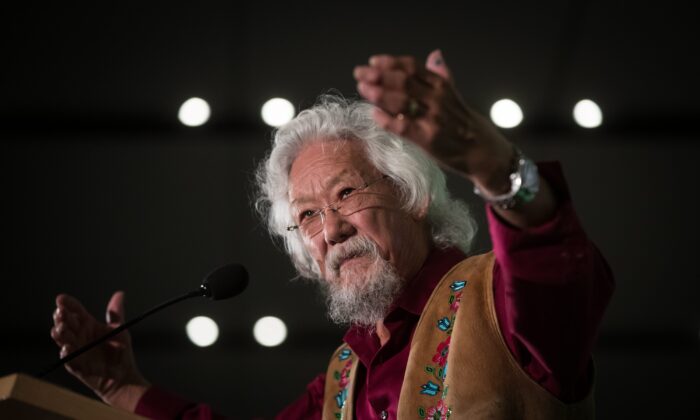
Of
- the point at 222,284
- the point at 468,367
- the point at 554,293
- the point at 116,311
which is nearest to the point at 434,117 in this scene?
the point at 554,293

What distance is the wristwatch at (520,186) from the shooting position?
1.54 meters

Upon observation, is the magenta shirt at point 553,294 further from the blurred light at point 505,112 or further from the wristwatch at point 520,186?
the blurred light at point 505,112

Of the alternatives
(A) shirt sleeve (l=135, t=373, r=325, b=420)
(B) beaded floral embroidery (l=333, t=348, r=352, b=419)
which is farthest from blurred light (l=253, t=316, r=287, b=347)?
(B) beaded floral embroidery (l=333, t=348, r=352, b=419)

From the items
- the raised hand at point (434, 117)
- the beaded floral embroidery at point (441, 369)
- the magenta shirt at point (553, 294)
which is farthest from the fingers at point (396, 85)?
the beaded floral embroidery at point (441, 369)

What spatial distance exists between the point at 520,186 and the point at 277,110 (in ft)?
7.45

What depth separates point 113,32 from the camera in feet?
11.7

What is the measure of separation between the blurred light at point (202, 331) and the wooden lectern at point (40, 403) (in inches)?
98.4

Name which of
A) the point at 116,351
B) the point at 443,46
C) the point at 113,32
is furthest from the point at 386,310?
the point at 113,32

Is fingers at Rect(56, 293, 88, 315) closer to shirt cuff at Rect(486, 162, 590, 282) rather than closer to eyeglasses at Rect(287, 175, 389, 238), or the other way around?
eyeglasses at Rect(287, 175, 389, 238)

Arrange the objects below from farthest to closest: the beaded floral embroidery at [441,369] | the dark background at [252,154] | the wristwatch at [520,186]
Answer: the dark background at [252,154], the beaded floral embroidery at [441,369], the wristwatch at [520,186]

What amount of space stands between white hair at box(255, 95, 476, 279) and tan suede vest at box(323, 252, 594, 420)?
0.35m

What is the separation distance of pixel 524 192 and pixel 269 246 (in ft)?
8.13

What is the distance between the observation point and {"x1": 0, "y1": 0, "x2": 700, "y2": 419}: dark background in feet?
11.6

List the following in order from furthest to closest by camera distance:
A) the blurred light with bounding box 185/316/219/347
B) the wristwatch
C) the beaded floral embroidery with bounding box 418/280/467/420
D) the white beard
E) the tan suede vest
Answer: the blurred light with bounding box 185/316/219/347 < the white beard < the beaded floral embroidery with bounding box 418/280/467/420 < the tan suede vest < the wristwatch
